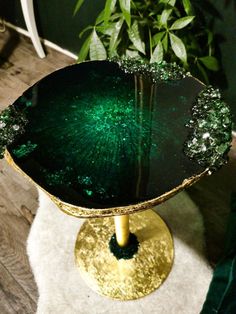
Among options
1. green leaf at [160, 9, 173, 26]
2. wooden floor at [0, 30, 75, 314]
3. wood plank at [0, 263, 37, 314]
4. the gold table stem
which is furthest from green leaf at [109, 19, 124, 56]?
wood plank at [0, 263, 37, 314]

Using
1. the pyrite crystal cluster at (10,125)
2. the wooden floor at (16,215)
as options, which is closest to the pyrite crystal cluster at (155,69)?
the pyrite crystal cluster at (10,125)

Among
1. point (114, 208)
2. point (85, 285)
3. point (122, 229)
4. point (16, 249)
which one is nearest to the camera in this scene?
point (114, 208)

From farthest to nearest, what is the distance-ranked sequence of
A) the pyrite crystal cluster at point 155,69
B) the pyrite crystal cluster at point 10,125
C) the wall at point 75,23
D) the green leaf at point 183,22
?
the wall at point 75,23 < the green leaf at point 183,22 < the pyrite crystal cluster at point 155,69 < the pyrite crystal cluster at point 10,125

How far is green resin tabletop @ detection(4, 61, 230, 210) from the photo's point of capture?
0.83 metres

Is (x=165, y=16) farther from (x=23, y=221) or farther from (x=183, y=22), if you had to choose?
(x=23, y=221)

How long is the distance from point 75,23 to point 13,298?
5.37 feet

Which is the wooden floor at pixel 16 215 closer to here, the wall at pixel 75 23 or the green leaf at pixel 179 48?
the wall at pixel 75 23

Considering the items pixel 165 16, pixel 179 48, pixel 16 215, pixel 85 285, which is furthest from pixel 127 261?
pixel 165 16

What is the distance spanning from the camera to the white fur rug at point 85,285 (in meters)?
1.28

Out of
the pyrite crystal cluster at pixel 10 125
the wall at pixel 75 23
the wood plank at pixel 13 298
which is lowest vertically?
the wood plank at pixel 13 298

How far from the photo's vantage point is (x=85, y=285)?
1.34 metres

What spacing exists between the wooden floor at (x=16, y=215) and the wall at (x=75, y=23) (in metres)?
0.17

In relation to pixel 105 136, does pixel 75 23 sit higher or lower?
lower

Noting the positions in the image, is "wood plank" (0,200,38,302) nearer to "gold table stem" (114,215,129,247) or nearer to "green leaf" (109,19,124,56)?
"gold table stem" (114,215,129,247)
